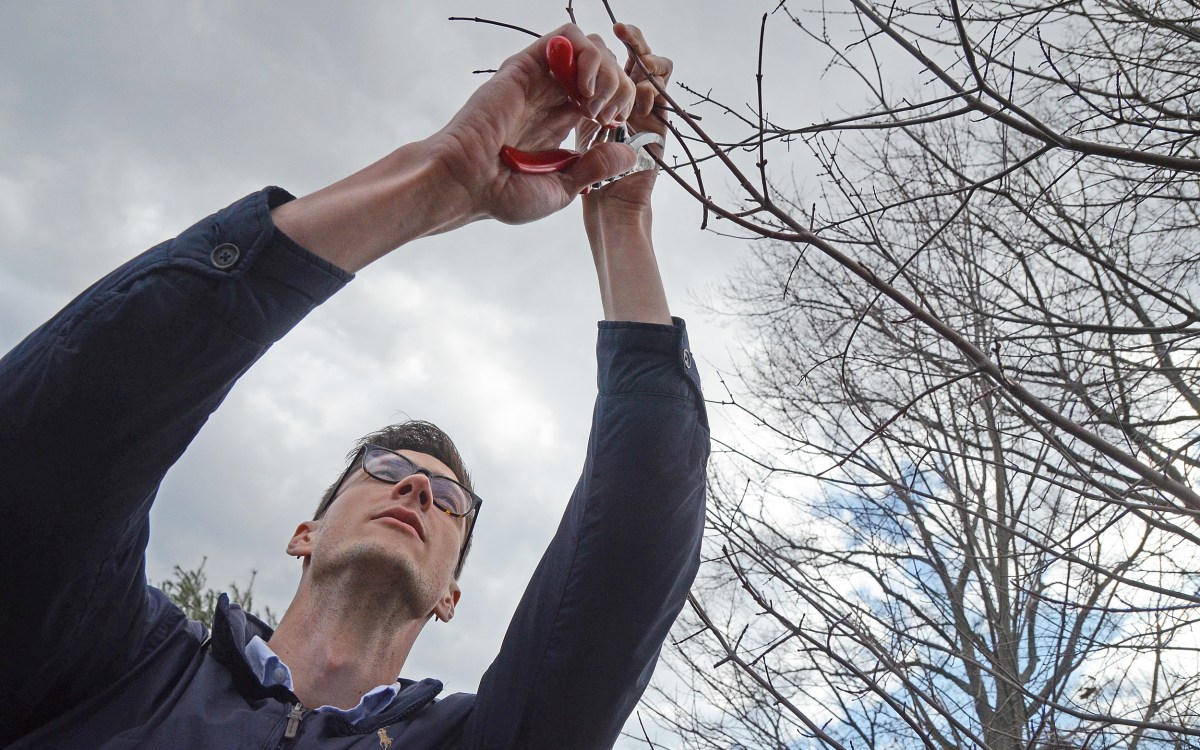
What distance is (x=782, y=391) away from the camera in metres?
4.83

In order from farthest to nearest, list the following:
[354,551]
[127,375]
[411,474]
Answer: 1. [411,474]
2. [354,551]
3. [127,375]

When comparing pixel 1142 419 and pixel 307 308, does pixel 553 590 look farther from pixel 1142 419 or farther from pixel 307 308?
pixel 1142 419

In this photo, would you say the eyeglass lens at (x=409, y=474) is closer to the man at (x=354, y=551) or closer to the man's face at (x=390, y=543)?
the man's face at (x=390, y=543)

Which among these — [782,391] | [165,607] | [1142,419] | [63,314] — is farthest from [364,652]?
[782,391]

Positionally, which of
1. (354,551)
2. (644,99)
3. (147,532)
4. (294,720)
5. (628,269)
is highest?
(644,99)

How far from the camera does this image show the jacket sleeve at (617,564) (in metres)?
1.27

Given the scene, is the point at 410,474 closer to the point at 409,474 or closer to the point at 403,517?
the point at 409,474

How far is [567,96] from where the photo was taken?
1.44m

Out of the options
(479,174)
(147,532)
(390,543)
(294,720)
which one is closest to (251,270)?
(479,174)

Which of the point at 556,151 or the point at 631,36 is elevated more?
the point at 631,36

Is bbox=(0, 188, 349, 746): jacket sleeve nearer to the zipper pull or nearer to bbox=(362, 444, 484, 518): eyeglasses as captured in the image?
the zipper pull

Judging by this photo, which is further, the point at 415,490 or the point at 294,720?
the point at 415,490

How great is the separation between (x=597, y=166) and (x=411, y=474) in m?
1.21

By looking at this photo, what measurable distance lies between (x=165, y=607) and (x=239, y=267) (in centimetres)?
90
